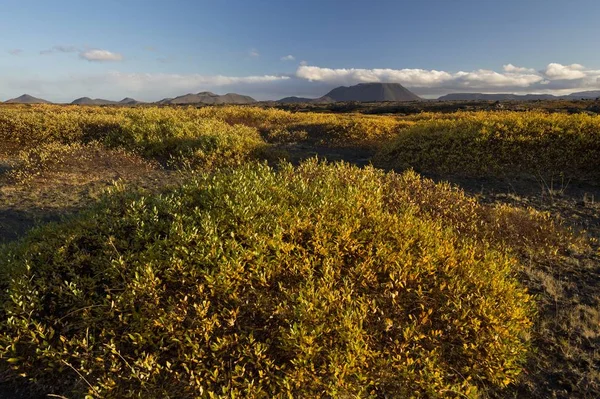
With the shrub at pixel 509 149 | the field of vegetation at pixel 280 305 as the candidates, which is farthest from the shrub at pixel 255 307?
the shrub at pixel 509 149

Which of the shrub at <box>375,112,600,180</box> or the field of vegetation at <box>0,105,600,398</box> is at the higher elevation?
the shrub at <box>375,112,600,180</box>

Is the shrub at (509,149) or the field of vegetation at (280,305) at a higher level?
the shrub at (509,149)

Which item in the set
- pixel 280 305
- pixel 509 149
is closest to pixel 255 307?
pixel 280 305

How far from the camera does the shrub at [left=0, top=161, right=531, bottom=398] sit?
3.29 metres

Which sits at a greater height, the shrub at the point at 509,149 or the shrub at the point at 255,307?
the shrub at the point at 509,149

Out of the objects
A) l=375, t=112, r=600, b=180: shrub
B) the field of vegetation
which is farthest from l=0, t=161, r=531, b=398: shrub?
l=375, t=112, r=600, b=180: shrub

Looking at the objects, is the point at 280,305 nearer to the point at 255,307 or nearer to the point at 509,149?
the point at 255,307

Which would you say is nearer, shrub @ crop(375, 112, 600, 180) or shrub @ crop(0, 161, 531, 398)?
shrub @ crop(0, 161, 531, 398)

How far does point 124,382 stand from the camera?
132 inches

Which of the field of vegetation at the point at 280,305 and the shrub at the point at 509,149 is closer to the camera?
the field of vegetation at the point at 280,305

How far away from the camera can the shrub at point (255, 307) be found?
3.29 metres

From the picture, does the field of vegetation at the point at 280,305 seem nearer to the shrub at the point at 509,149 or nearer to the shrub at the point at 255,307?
the shrub at the point at 255,307

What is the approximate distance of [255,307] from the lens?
3600mm

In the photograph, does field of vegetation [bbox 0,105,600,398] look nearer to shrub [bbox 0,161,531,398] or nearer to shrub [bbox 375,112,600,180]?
shrub [bbox 0,161,531,398]
